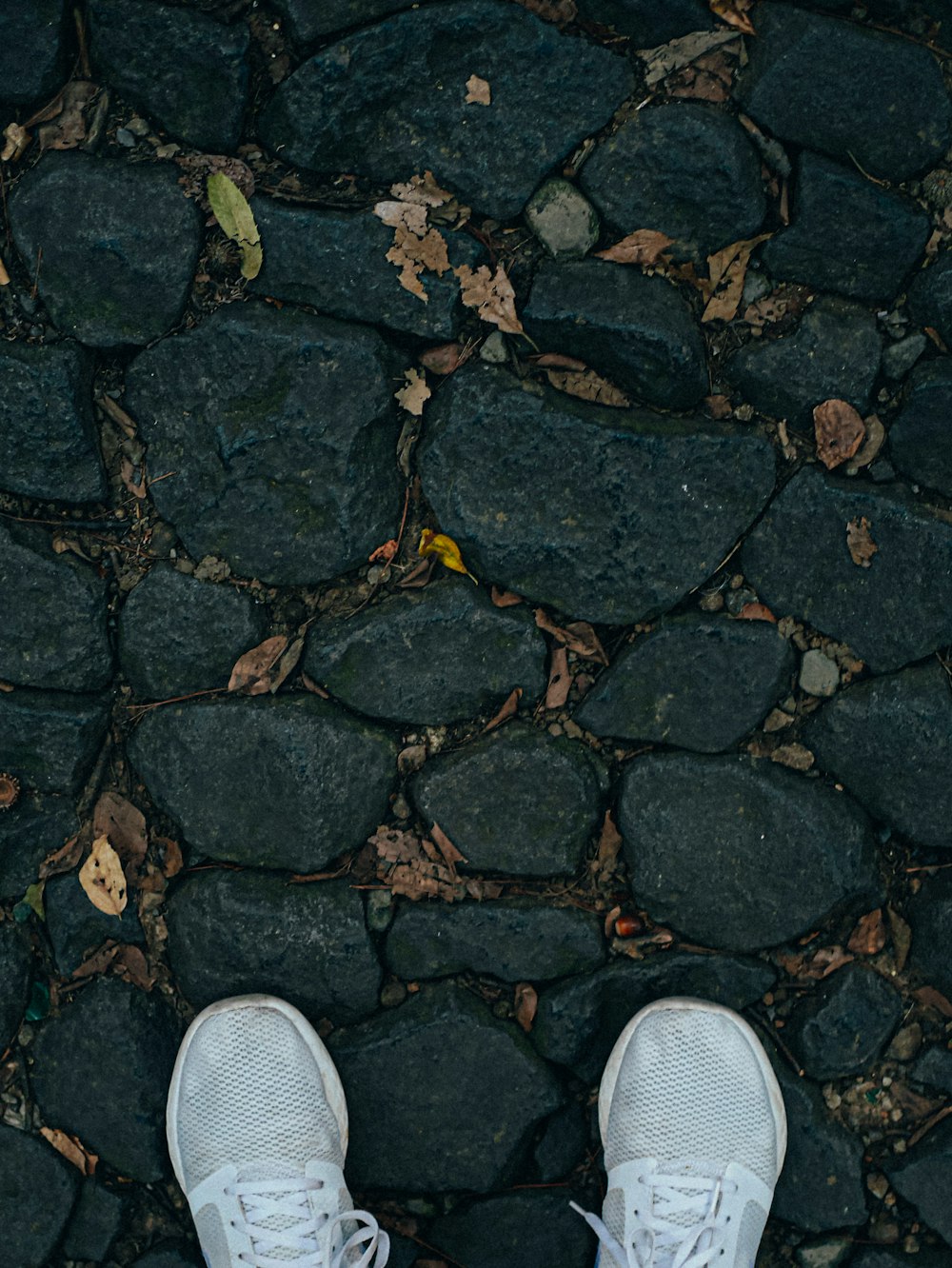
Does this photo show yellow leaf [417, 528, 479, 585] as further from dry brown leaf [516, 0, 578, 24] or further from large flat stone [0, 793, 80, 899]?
dry brown leaf [516, 0, 578, 24]

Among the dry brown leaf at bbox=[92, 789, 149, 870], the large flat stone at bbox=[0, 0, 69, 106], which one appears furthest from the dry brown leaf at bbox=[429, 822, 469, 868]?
the large flat stone at bbox=[0, 0, 69, 106]

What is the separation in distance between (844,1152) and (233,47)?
120 inches

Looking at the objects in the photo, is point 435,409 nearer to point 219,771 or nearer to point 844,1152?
point 219,771

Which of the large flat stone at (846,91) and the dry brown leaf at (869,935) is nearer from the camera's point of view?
the large flat stone at (846,91)

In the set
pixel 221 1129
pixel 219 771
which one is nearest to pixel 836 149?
pixel 219 771

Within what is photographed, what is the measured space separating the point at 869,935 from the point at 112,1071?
1.94 meters

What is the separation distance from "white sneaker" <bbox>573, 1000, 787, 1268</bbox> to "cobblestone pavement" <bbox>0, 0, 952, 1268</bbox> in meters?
0.08

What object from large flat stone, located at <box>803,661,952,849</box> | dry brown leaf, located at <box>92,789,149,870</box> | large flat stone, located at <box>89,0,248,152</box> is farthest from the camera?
dry brown leaf, located at <box>92,789,149,870</box>

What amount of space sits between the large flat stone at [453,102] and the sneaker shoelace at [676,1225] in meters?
2.45

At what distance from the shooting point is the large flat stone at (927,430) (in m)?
2.26

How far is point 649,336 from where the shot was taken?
2.23 m

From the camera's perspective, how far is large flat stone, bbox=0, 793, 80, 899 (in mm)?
2383

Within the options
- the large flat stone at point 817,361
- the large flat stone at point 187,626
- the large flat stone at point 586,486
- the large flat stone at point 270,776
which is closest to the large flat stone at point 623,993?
the large flat stone at point 270,776

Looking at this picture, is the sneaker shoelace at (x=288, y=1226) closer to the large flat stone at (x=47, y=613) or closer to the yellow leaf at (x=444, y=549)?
the large flat stone at (x=47, y=613)
